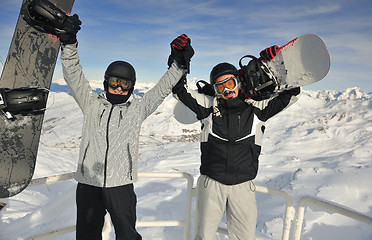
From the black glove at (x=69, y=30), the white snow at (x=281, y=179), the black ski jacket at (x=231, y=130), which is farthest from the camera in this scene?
the white snow at (x=281, y=179)

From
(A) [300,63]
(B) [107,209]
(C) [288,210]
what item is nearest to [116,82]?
(B) [107,209]

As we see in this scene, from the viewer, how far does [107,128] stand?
6.17ft

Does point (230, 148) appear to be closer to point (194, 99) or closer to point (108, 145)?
point (194, 99)

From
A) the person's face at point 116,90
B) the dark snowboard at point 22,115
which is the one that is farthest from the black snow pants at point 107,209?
the person's face at point 116,90

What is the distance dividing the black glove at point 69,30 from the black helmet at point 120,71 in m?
0.36

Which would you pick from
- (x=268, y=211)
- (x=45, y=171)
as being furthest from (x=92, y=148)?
(x=45, y=171)

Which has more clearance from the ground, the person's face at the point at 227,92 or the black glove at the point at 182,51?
the black glove at the point at 182,51

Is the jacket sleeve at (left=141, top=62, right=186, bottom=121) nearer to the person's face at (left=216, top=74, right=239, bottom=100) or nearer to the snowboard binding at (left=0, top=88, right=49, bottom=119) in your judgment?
the person's face at (left=216, top=74, right=239, bottom=100)

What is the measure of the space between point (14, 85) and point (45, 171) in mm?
6302

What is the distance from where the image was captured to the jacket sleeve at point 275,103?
202 cm

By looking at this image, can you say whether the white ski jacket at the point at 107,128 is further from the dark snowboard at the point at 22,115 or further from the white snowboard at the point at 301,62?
the white snowboard at the point at 301,62

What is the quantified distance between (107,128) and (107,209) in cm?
64

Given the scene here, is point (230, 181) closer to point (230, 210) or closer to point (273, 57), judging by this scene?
point (230, 210)

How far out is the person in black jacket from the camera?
1.98 meters
